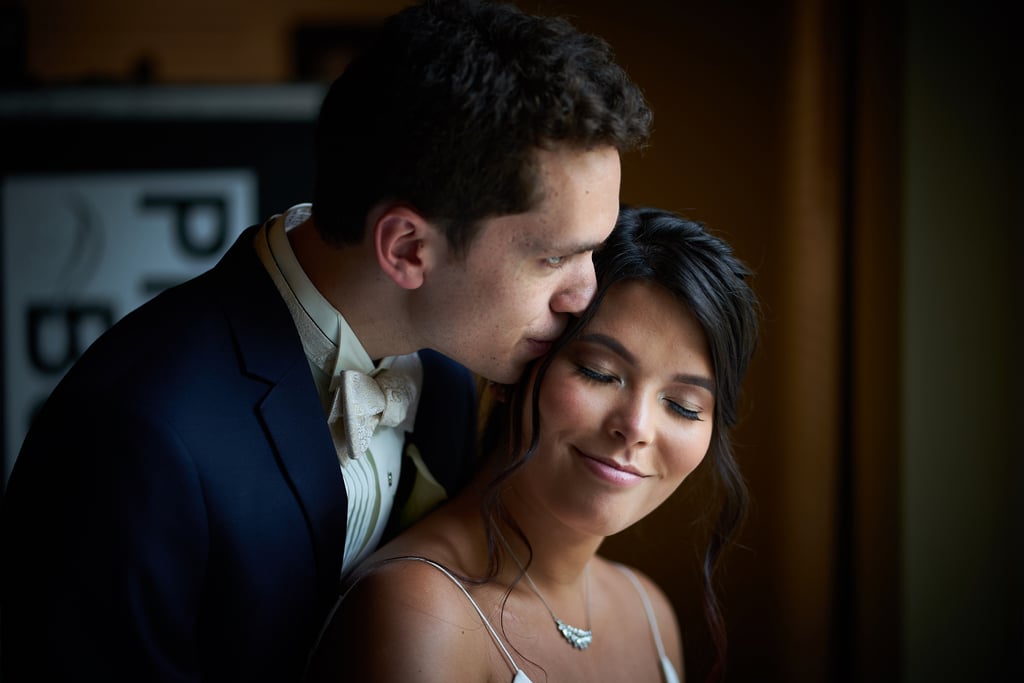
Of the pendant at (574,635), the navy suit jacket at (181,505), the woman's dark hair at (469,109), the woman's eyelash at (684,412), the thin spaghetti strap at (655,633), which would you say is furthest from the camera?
the thin spaghetti strap at (655,633)

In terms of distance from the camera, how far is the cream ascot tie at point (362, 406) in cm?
143

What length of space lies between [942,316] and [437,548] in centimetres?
156

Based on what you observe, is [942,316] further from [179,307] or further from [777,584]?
[179,307]

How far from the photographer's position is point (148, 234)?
3090 mm

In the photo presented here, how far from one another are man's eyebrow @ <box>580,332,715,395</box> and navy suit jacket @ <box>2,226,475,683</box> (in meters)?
0.43

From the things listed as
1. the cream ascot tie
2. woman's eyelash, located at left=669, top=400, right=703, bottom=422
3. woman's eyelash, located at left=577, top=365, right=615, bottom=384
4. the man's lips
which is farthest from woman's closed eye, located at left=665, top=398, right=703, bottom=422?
the cream ascot tie

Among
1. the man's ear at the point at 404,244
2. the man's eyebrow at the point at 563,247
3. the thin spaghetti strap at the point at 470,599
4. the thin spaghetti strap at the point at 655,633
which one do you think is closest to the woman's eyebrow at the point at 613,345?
the man's eyebrow at the point at 563,247

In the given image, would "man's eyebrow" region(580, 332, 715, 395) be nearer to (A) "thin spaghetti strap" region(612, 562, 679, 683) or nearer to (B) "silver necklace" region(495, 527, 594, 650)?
(B) "silver necklace" region(495, 527, 594, 650)

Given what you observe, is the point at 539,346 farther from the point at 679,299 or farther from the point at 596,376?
the point at 679,299

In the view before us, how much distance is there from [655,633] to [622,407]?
0.61 metres

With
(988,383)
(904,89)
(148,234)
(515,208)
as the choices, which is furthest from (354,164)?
(148,234)

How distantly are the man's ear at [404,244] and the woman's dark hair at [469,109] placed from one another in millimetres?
22

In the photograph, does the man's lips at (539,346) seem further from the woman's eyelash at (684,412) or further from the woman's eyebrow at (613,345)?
the woman's eyelash at (684,412)

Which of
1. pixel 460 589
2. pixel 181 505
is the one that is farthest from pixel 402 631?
pixel 181 505
